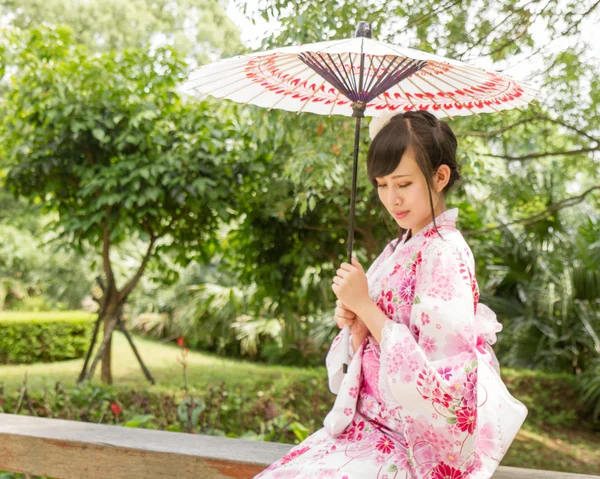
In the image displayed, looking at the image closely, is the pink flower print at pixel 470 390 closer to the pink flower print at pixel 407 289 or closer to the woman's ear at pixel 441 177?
the pink flower print at pixel 407 289

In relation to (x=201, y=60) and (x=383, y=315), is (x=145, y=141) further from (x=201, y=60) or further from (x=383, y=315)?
(x=201, y=60)

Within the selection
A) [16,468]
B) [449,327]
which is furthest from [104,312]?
[449,327]

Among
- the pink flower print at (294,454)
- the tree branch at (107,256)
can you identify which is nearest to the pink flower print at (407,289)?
the pink flower print at (294,454)

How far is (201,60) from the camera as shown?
60.3 ft

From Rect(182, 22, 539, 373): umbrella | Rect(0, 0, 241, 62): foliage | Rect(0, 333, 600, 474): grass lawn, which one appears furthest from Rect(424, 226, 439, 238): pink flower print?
Rect(0, 0, 241, 62): foliage

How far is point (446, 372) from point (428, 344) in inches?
2.9

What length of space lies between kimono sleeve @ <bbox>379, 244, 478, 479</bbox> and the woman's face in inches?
8.4

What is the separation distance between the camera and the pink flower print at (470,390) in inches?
57.9

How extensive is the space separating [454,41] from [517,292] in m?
4.04

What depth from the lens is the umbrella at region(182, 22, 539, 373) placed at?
73.4 inches

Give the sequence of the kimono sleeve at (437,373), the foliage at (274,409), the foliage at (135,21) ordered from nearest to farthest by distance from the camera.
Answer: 1. the kimono sleeve at (437,373)
2. the foliage at (274,409)
3. the foliage at (135,21)

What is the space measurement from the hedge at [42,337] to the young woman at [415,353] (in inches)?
337

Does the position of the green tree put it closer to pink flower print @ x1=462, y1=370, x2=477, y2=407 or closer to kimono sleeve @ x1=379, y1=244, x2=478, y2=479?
kimono sleeve @ x1=379, y1=244, x2=478, y2=479

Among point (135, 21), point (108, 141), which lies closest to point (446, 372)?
point (108, 141)
